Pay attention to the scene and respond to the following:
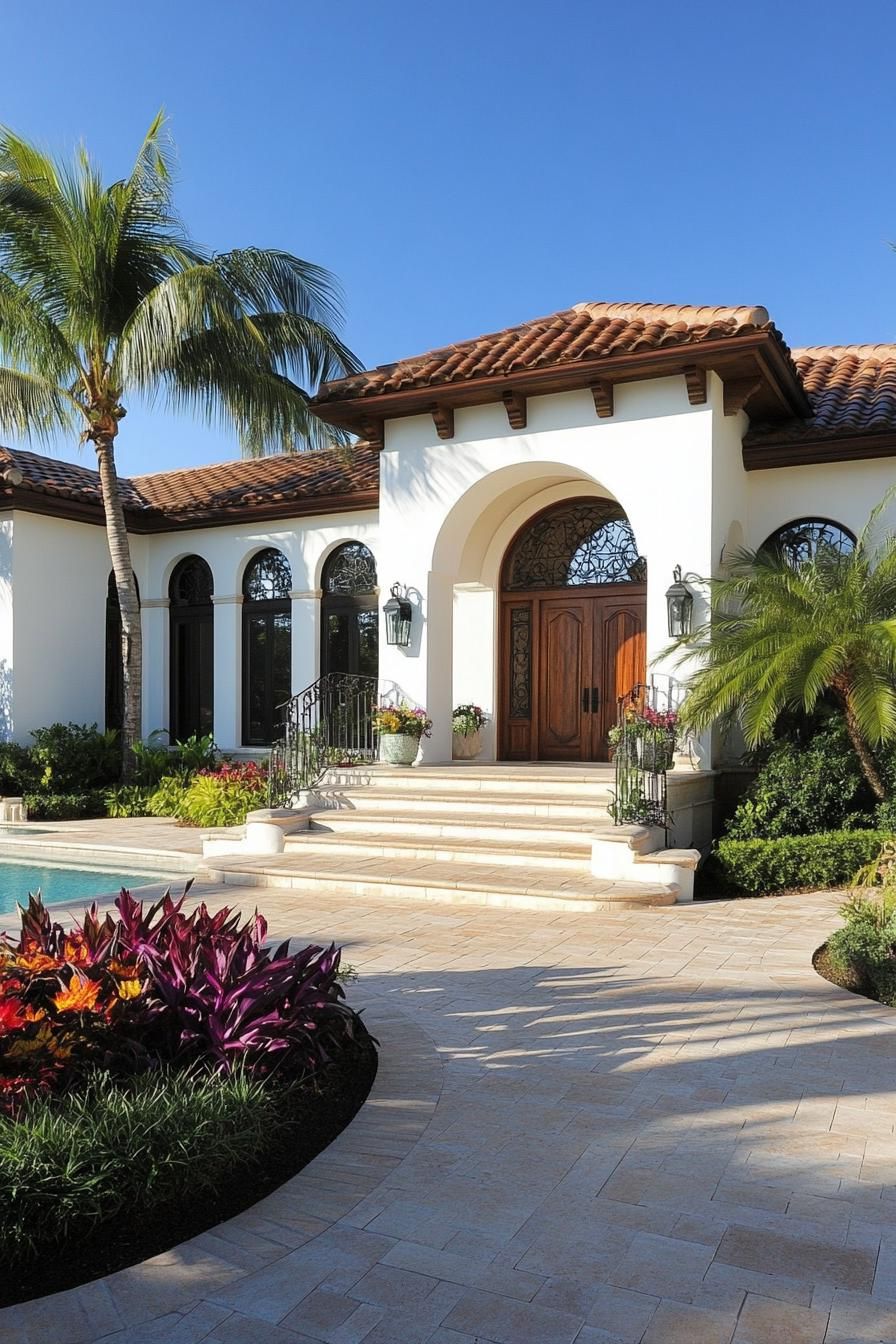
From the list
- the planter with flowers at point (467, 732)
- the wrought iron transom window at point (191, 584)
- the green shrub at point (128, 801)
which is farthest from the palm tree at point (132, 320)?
the planter with flowers at point (467, 732)

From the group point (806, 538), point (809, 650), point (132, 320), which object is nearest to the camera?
point (809, 650)

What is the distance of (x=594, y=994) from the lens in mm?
6137

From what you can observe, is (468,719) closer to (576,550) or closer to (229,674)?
(576,550)

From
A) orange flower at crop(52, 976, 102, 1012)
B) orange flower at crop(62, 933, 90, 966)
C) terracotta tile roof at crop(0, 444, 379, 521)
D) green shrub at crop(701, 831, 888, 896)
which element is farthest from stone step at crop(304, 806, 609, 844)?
orange flower at crop(52, 976, 102, 1012)

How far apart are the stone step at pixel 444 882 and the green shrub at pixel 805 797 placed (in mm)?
1768

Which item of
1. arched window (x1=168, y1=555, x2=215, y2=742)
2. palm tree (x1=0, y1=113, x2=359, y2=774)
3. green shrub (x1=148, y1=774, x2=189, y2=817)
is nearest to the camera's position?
palm tree (x1=0, y1=113, x2=359, y2=774)

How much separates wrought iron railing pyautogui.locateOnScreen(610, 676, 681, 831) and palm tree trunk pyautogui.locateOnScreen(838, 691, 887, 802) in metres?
1.78

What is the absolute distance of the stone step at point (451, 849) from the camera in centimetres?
1005

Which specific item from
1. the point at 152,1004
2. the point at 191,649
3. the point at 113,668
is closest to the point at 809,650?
the point at 152,1004

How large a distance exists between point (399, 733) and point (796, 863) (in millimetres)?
5404

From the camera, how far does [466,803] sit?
1166 centimetres

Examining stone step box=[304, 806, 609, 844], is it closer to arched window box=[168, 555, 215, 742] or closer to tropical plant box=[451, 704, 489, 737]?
tropical plant box=[451, 704, 489, 737]

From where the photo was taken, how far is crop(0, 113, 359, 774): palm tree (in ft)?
45.9

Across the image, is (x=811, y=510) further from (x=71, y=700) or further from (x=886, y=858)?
(x=71, y=700)
